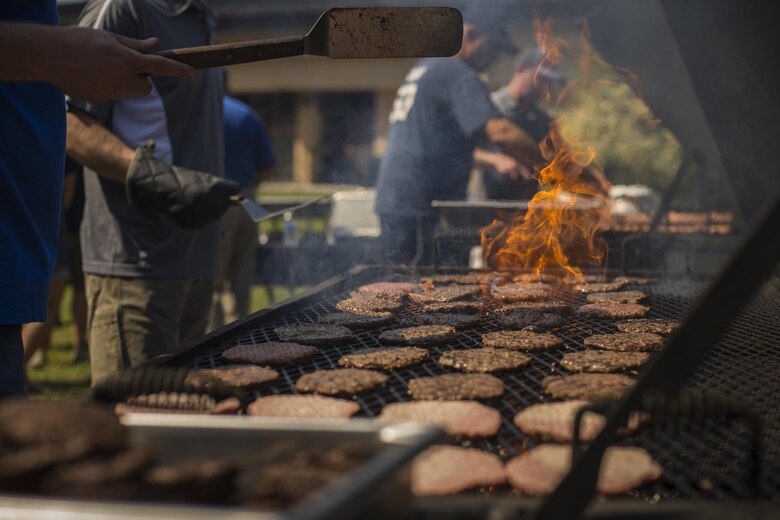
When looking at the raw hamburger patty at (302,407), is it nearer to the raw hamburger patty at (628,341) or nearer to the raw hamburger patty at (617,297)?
the raw hamburger patty at (628,341)

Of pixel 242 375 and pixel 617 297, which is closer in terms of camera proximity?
pixel 242 375

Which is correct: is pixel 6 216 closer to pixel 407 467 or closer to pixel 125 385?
pixel 125 385

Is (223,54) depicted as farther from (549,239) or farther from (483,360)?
(549,239)

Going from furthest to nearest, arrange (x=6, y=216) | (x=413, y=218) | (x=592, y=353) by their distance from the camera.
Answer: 1. (x=413, y=218)
2. (x=592, y=353)
3. (x=6, y=216)

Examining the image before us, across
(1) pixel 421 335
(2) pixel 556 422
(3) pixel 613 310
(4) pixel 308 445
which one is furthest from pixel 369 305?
(4) pixel 308 445

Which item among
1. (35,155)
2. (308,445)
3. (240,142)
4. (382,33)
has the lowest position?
(308,445)

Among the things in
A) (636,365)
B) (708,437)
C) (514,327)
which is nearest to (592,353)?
(636,365)

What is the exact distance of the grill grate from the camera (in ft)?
5.61

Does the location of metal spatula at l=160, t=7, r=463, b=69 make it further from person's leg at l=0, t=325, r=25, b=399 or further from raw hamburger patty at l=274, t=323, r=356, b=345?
person's leg at l=0, t=325, r=25, b=399

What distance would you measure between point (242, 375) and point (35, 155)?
1028 mm

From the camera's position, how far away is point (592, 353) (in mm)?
2686

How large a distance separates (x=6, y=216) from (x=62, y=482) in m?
1.63

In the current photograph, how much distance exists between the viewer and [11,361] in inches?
94.0

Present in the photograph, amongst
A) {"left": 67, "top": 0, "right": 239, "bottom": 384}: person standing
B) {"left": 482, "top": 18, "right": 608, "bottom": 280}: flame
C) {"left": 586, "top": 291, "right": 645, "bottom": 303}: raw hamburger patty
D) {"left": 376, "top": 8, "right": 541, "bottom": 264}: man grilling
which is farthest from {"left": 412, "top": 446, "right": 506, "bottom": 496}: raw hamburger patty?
{"left": 376, "top": 8, "right": 541, "bottom": 264}: man grilling
